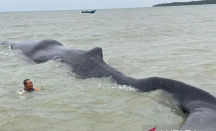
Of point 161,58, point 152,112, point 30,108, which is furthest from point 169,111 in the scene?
point 161,58

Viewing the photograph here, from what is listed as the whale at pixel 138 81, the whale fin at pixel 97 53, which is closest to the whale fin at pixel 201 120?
the whale at pixel 138 81

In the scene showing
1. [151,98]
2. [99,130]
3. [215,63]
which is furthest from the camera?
[215,63]

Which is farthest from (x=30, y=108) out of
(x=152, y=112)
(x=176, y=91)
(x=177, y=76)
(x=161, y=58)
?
(x=161, y=58)

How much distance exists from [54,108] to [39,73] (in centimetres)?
386

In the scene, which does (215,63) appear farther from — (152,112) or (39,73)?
(39,73)

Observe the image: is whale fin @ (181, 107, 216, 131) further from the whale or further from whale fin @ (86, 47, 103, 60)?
whale fin @ (86, 47, 103, 60)

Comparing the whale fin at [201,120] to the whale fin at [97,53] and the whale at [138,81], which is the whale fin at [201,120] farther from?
the whale fin at [97,53]

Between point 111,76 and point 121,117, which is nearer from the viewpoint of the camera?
point 121,117

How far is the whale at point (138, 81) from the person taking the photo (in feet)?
15.3

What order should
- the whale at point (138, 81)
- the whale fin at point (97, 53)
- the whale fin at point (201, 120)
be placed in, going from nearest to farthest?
the whale fin at point (201, 120)
the whale at point (138, 81)
the whale fin at point (97, 53)

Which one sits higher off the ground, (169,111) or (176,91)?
(176,91)

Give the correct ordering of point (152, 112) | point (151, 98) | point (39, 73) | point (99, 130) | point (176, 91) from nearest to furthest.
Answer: point (99, 130) → point (176, 91) → point (152, 112) → point (151, 98) → point (39, 73)

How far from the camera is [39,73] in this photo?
33.6 feet

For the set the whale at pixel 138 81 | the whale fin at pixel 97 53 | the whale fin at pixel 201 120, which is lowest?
the whale fin at pixel 201 120
